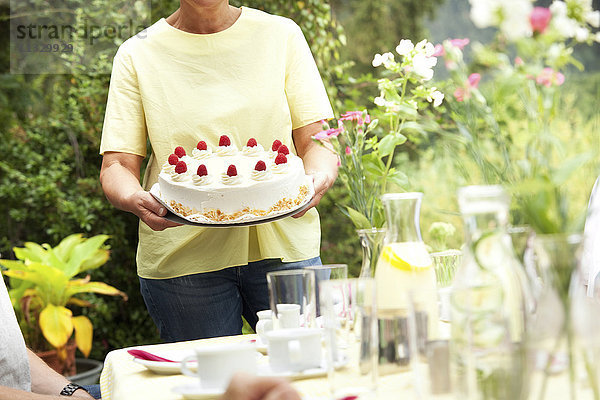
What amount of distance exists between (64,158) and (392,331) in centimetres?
316

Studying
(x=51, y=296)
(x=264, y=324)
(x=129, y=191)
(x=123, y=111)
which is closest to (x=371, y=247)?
(x=264, y=324)

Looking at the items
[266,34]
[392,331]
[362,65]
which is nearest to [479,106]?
[392,331]

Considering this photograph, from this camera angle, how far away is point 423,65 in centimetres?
124

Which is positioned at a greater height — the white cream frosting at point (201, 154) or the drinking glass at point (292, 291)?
the white cream frosting at point (201, 154)

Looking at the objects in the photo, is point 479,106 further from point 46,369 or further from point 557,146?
point 46,369

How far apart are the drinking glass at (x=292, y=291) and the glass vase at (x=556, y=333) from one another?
39cm

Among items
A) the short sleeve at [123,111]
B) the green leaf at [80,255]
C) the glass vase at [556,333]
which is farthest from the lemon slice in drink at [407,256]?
the green leaf at [80,255]

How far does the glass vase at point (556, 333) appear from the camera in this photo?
64cm

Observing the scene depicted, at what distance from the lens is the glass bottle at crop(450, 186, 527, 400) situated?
666 mm

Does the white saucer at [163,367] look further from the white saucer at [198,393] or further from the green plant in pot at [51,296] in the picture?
the green plant in pot at [51,296]

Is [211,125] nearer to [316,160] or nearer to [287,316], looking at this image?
[316,160]

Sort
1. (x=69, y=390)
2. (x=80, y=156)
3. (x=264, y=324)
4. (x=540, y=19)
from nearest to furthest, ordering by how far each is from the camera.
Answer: (x=540, y=19) < (x=264, y=324) < (x=69, y=390) < (x=80, y=156)

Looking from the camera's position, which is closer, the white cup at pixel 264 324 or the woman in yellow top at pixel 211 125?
the white cup at pixel 264 324

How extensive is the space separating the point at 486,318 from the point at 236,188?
98 cm
